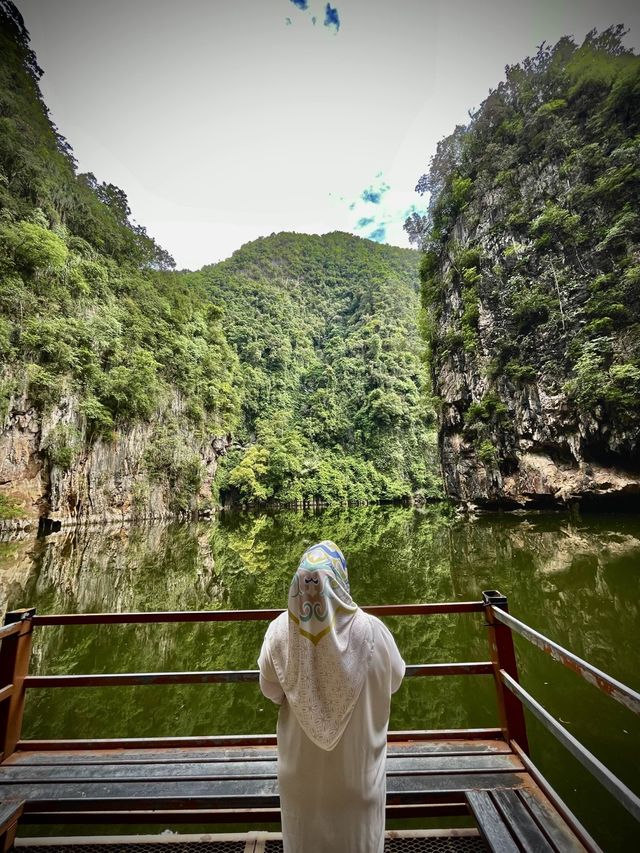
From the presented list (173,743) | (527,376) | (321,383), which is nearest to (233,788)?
(173,743)

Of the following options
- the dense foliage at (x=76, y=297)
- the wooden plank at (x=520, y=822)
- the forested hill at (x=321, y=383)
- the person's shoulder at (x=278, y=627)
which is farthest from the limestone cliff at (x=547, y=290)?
the dense foliage at (x=76, y=297)

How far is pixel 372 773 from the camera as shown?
1.11m

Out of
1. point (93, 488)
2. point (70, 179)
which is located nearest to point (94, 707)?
point (93, 488)

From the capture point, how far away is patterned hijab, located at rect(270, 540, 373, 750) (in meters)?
1.05

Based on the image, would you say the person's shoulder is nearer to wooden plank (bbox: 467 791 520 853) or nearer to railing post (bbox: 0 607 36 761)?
wooden plank (bbox: 467 791 520 853)

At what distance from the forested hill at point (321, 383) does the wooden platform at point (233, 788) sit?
109 feet

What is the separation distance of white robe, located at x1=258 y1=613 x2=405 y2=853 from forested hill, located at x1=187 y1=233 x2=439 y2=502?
111 ft

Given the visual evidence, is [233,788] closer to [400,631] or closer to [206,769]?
[206,769]

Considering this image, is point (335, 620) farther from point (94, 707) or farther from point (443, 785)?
point (94, 707)

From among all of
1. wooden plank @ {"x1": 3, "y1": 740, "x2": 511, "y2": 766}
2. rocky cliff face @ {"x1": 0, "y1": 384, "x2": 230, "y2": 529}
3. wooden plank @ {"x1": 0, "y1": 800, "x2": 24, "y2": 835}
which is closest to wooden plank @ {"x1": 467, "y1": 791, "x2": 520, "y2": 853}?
wooden plank @ {"x1": 3, "y1": 740, "x2": 511, "y2": 766}

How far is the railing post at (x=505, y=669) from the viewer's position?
1918mm

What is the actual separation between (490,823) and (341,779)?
86 cm

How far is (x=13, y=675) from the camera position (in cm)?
187

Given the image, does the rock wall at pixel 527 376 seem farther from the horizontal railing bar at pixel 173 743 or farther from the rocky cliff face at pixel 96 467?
the rocky cliff face at pixel 96 467
